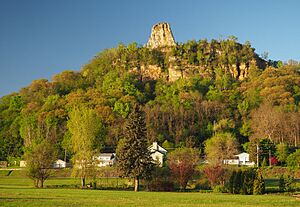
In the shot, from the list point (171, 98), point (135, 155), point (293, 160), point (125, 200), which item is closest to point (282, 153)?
point (293, 160)

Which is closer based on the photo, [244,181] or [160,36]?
[244,181]

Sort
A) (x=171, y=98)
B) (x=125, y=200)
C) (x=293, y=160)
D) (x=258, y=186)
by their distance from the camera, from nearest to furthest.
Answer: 1. (x=125, y=200)
2. (x=258, y=186)
3. (x=293, y=160)
4. (x=171, y=98)

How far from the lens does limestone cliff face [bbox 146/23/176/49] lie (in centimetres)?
16200

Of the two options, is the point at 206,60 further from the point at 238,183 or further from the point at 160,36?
the point at 238,183

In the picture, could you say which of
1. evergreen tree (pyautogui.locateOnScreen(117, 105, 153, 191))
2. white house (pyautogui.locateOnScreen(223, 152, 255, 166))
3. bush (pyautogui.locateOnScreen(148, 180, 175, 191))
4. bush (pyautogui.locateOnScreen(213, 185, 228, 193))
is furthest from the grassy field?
white house (pyautogui.locateOnScreen(223, 152, 255, 166))

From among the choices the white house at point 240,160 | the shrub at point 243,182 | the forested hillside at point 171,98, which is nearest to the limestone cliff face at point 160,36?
the forested hillside at point 171,98

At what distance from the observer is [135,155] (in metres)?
46.0

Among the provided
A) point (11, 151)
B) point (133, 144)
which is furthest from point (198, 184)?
point (11, 151)

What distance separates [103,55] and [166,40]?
2505 cm

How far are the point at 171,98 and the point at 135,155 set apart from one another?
6998 centimetres

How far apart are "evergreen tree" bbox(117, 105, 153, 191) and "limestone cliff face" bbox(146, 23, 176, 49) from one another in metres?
116

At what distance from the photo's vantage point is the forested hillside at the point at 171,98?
295 feet

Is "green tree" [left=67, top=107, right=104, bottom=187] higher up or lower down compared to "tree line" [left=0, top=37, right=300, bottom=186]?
lower down

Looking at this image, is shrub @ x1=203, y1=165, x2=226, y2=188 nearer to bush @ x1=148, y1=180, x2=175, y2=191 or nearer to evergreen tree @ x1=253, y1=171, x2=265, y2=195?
bush @ x1=148, y1=180, x2=175, y2=191
